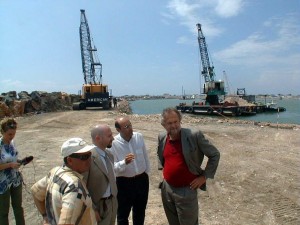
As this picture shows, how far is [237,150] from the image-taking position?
966cm

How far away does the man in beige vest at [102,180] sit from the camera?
2598mm

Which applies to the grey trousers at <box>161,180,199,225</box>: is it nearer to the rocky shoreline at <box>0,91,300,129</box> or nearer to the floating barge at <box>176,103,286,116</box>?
the rocky shoreline at <box>0,91,300,129</box>

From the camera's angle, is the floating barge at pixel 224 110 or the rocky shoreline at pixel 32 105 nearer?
the rocky shoreline at pixel 32 105

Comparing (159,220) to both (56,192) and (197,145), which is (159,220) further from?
(56,192)

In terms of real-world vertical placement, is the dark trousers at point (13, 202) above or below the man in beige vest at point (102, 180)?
below

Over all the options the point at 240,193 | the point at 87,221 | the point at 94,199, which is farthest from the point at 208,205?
the point at 87,221

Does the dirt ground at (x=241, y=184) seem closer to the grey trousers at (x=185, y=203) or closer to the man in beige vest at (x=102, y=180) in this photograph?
the grey trousers at (x=185, y=203)

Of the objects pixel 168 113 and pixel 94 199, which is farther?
pixel 168 113

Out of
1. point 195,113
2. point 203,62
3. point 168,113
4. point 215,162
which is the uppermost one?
point 203,62

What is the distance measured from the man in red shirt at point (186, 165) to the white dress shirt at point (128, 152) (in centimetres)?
52

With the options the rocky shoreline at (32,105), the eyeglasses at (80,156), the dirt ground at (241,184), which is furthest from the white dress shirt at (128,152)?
the rocky shoreline at (32,105)

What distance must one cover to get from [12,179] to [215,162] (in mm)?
2343

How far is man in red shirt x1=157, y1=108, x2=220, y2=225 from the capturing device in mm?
2988

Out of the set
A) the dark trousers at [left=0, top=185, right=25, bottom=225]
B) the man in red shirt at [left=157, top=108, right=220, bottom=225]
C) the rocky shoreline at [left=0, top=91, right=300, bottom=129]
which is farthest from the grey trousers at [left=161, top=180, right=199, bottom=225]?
the rocky shoreline at [left=0, top=91, right=300, bottom=129]
